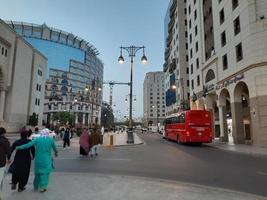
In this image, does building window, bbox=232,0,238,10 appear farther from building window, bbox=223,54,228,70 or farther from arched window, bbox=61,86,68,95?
arched window, bbox=61,86,68,95

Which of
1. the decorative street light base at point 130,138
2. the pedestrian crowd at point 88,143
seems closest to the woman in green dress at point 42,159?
the pedestrian crowd at point 88,143

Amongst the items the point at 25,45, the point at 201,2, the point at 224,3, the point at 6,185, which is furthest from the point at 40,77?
the point at 6,185

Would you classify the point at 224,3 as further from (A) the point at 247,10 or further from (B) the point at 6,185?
(B) the point at 6,185

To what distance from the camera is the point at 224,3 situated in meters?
31.5

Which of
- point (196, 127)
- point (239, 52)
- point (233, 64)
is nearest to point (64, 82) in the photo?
point (233, 64)

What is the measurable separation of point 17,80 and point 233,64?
46.8 m

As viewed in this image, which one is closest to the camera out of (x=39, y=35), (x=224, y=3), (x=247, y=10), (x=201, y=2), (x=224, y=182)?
(x=224, y=182)

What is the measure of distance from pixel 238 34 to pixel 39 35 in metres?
120

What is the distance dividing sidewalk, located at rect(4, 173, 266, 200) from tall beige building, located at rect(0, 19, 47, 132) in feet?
157

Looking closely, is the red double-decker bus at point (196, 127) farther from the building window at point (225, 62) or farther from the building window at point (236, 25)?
the building window at point (236, 25)

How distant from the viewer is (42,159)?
6906mm

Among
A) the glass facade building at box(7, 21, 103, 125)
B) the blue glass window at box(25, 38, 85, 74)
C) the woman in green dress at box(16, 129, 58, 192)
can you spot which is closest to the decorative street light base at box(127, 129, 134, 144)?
the woman in green dress at box(16, 129, 58, 192)

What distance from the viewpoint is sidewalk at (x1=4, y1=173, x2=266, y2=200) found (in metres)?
6.31

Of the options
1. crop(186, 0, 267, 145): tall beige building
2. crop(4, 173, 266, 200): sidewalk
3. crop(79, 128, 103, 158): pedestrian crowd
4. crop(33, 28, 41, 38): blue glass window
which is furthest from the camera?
crop(33, 28, 41, 38): blue glass window
